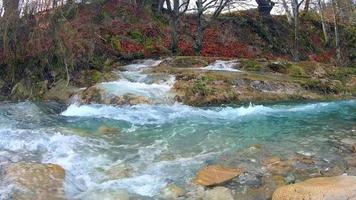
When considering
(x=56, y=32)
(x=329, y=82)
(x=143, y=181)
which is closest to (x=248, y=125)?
(x=143, y=181)

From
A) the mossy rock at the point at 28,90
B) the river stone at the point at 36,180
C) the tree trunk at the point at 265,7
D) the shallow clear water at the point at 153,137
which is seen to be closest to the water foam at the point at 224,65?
the shallow clear water at the point at 153,137

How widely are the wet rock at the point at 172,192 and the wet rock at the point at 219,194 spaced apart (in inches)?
13.3

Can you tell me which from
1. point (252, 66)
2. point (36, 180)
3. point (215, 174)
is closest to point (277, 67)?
point (252, 66)

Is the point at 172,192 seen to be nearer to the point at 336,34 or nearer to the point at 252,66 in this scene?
the point at 252,66

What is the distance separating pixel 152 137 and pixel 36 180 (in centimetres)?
317

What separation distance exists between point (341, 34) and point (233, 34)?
317 inches

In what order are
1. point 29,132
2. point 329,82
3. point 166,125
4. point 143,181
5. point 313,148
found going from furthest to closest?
point 329,82
point 166,125
point 29,132
point 313,148
point 143,181

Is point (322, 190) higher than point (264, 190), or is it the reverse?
point (322, 190)

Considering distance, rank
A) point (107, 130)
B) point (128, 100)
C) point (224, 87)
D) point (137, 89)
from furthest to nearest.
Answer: point (224, 87) → point (137, 89) → point (128, 100) → point (107, 130)

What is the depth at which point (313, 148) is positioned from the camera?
8.03m

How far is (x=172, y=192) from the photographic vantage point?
241 inches

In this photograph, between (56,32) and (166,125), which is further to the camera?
(56,32)

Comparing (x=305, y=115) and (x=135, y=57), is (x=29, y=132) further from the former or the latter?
(x=135, y=57)

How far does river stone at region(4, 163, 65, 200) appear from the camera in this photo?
5.90 meters
